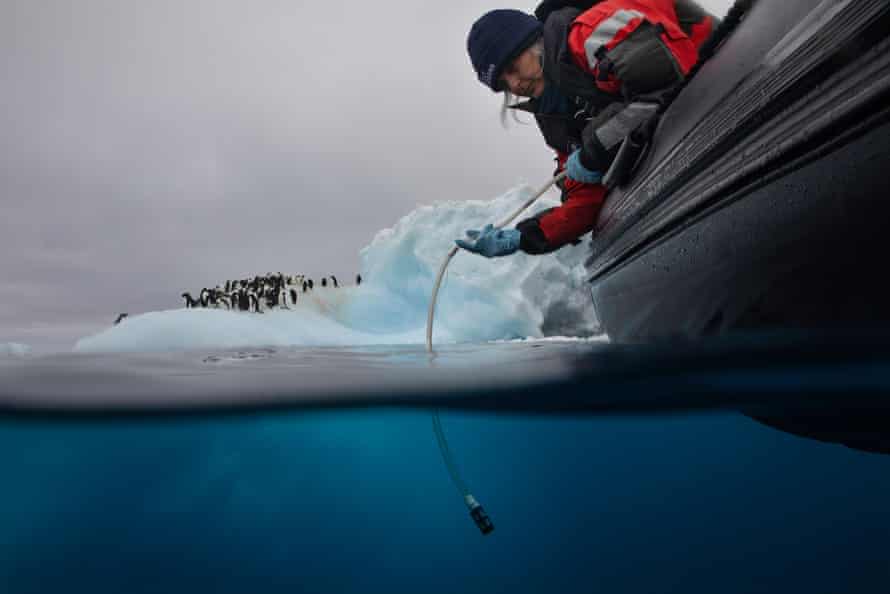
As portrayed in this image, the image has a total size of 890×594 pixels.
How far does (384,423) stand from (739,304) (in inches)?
99.9

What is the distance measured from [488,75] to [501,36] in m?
0.35

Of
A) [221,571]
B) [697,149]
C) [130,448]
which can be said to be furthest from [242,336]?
[697,149]

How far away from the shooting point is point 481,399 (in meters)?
2.82

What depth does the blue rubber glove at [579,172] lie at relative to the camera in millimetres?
4031

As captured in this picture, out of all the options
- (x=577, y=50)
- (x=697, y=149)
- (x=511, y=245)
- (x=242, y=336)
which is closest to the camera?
(x=697, y=149)

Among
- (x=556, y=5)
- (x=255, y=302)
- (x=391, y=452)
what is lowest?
(x=391, y=452)

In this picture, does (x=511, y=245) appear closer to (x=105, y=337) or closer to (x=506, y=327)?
(x=105, y=337)

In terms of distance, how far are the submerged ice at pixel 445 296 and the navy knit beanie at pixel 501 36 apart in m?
7.62

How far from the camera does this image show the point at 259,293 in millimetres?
14570

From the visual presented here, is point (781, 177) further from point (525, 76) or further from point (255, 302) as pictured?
point (255, 302)

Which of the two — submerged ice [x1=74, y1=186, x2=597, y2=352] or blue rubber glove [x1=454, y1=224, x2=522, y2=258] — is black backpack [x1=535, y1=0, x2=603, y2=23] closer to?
blue rubber glove [x1=454, y1=224, x2=522, y2=258]

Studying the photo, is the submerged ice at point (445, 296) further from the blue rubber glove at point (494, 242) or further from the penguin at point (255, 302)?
the blue rubber glove at point (494, 242)

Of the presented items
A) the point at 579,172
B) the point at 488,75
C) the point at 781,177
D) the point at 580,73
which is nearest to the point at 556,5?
the point at 488,75

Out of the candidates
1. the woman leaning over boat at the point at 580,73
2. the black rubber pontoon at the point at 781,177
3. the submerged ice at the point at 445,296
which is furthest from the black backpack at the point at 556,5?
the submerged ice at the point at 445,296
